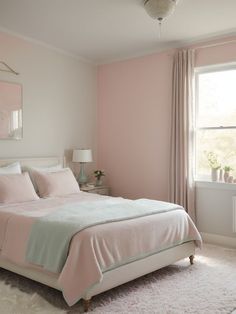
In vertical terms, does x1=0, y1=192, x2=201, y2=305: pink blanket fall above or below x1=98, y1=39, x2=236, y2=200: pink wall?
below

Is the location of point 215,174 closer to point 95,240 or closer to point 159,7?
point 159,7

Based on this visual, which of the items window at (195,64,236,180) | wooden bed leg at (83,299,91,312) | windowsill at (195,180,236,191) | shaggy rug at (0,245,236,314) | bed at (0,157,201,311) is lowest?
shaggy rug at (0,245,236,314)

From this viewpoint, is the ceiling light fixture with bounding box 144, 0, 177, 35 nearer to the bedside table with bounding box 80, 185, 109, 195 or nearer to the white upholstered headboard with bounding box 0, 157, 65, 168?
the white upholstered headboard with bounding box 0, 157, 65, 168

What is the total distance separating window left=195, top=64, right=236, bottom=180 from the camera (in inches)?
185

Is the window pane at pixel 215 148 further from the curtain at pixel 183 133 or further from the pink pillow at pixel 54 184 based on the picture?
the pink pillow at pixel 54 184

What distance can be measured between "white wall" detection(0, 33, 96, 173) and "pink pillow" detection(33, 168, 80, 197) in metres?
0.48

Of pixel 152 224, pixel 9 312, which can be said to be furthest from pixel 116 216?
pixel 9 312

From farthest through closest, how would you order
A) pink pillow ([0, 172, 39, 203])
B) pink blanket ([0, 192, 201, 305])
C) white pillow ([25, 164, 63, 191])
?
white pillow ([25, 164, 63, 191])
pink pillow ([0, 172, 39, 203])
pink blanket ([0, 192, 201, 305])

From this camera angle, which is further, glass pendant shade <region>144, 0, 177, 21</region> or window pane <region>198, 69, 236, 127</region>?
window pane <region>198, 69, 236, 127</region>

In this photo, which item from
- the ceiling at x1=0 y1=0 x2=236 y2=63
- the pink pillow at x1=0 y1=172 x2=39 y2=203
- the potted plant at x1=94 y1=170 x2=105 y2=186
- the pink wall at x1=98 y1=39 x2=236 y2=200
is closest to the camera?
the ceiling at x1=0 y1=0 x2=236 y2=63

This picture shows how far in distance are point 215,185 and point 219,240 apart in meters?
0.73

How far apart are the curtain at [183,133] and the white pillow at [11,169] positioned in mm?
2096

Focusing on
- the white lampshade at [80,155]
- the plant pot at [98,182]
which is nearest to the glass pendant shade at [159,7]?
the white lampshade at [80,155]

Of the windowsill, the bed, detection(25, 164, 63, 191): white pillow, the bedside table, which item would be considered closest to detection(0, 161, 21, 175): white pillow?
detection(25, 164, 63, 191): white pillow
